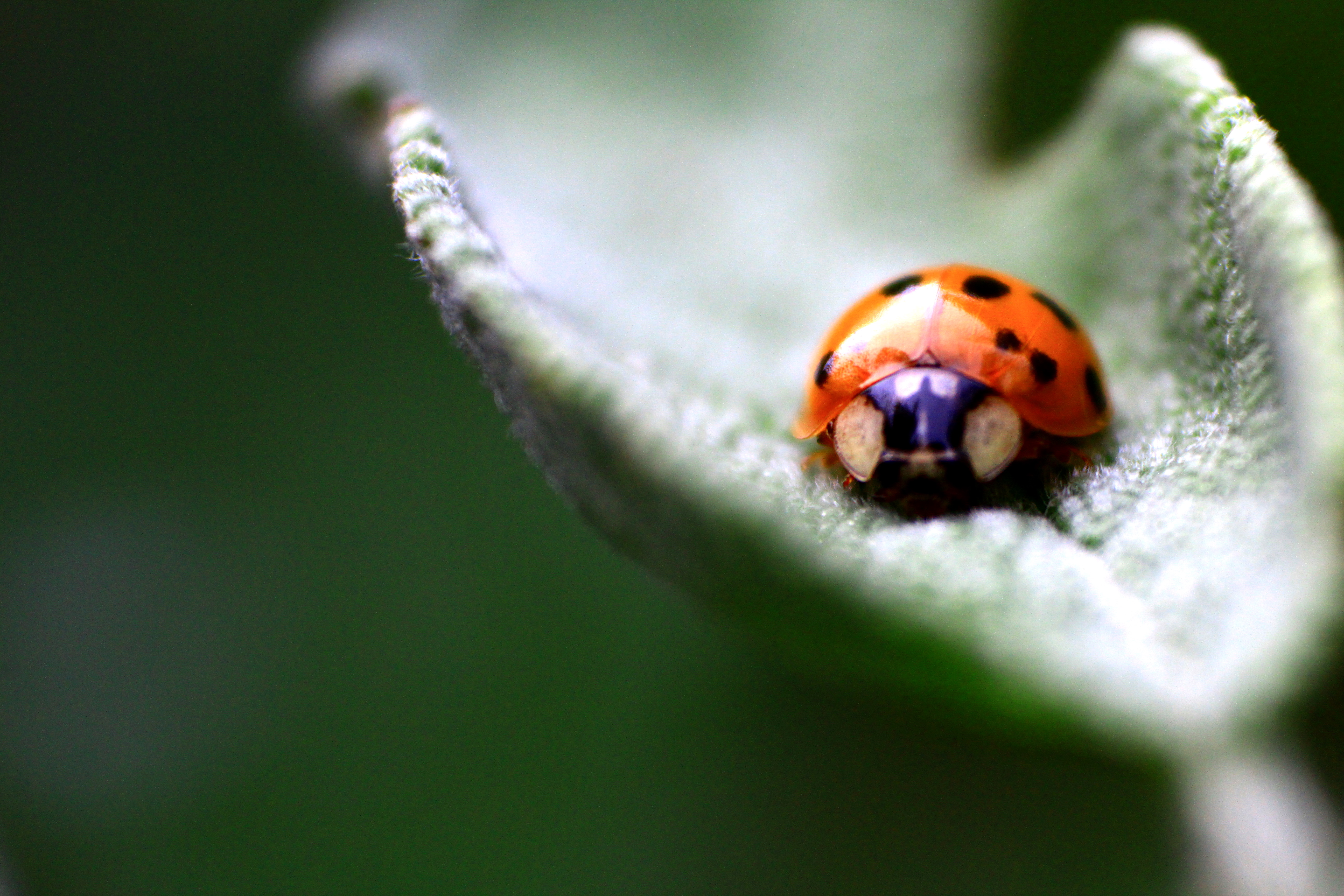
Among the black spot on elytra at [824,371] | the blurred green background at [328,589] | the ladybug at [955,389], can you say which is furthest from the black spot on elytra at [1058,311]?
the blurred green background at [328,589]

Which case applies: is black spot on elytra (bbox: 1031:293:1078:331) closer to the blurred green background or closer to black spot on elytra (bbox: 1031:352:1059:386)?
black spot on elytra (bbox: 1031:352:1059:386)

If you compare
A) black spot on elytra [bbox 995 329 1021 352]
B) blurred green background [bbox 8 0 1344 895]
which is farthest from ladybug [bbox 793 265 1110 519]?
blurred green background [bbox 8 0 1344 895]

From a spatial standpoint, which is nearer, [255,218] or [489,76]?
[489,76]

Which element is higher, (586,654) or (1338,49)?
(1338,49)

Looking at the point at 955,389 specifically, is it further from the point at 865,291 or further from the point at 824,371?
the point at 865,291

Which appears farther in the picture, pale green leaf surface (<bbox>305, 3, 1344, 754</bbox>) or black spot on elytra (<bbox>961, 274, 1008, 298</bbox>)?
black spot on elytra (<bbox>961, 274, 1008, 298</bbox>)

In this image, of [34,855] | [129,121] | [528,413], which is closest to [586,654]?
[34,855]

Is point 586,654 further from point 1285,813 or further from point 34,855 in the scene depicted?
point 1285,813

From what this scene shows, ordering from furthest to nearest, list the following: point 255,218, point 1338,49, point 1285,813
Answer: point 255,218
point 1338,49
point 1285,813
